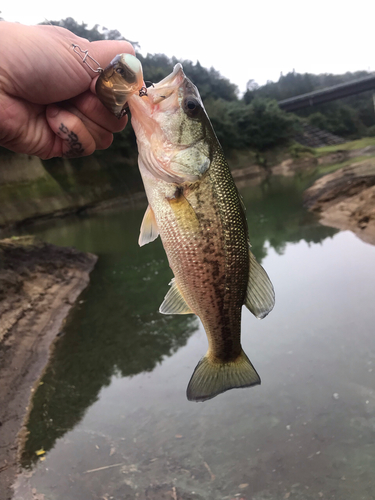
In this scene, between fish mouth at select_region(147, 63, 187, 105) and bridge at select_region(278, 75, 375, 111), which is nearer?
fish mouth at select_region(147, 63, 187, 105)

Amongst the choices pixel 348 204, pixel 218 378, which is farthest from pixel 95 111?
pixel 348 204

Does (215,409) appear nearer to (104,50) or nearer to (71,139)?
(71,139)

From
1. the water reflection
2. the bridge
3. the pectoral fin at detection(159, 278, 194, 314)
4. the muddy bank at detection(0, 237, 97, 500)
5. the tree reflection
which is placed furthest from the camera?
the bridge

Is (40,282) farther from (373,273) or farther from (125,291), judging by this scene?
(373,273)

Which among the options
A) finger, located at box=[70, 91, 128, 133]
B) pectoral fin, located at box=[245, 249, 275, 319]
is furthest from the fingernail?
pectoral fin, located at box=[245, 249, 275, 319]

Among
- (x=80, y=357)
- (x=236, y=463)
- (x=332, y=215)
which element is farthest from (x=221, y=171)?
(x=332, y=215)

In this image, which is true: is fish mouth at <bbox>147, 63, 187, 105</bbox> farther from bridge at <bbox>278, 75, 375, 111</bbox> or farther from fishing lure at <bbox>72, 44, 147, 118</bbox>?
bridge at <bbox>278, 75, 375, 111</bbox>

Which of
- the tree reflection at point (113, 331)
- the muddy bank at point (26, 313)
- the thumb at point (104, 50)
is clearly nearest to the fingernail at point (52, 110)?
the thumb at point (104, 50)

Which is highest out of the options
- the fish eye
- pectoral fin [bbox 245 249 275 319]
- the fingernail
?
the fingernail
